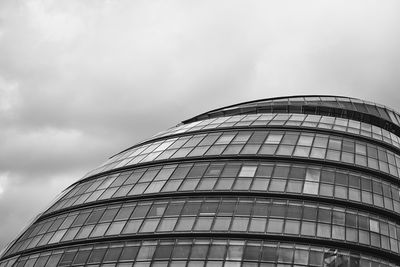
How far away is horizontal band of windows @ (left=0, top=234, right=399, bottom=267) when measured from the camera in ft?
131

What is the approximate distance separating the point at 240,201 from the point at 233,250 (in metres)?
4.50

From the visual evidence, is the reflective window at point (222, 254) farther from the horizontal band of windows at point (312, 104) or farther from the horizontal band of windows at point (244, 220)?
the horizontal band of windows at point (312, 104)

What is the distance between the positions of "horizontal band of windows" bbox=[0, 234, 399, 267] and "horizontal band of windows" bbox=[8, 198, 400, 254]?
23.7 inches

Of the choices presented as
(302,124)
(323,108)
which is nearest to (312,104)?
(323,108)

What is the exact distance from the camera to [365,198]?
1772 inches

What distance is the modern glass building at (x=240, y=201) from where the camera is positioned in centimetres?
4103

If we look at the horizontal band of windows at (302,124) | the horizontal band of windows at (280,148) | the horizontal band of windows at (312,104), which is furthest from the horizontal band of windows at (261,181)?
the horizontal band of windows at (312,104)

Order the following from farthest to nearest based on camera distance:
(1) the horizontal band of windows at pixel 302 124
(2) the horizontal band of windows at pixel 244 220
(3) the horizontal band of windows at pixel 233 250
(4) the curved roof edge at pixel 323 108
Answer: (4) the curved roof edge at pixel 323 108, (1) the horizontal band of windows at pixel 302 124, (2) the horizontal band of windows at pixel 244 220, (3) the horizontal band of windows at pixel 233 250

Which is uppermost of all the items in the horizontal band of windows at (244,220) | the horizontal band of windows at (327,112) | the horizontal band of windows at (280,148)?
the horizontal band of windows at (327,112)

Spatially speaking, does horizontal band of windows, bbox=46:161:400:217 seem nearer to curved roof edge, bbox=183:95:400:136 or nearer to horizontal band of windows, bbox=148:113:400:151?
horizontal band of windows, bbox=148:113:400:151

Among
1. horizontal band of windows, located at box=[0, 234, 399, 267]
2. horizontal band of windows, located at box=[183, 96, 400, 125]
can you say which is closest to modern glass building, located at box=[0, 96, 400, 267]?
horizontal band of windows, located at box=[0, 234, 399, 267]

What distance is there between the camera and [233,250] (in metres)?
40.5

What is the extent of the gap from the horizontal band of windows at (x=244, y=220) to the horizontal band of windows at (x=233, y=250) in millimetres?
602

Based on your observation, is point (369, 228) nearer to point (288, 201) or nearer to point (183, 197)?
point (288, 201)
